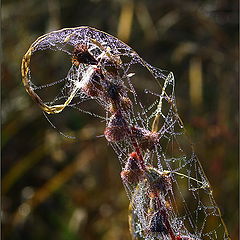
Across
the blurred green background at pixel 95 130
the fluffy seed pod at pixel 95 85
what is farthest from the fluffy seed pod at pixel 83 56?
the blurred green background at pixel 95 130

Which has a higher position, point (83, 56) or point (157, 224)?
point (83, 56)

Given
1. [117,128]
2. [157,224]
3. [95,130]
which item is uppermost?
[117,128]

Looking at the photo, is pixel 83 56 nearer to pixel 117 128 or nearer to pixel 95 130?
pixel 117 128

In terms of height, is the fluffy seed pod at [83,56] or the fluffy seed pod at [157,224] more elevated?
the fluffy seed pod at [83,56]

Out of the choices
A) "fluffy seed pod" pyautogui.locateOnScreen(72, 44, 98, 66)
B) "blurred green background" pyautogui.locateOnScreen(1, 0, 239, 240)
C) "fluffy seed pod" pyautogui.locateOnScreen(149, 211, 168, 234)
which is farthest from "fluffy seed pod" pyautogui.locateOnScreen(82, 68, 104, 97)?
"blurred green background" pyautogui.locateOnScreen(1, 0, 239, 240)

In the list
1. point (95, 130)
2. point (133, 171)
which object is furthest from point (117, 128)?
point (95, 130)

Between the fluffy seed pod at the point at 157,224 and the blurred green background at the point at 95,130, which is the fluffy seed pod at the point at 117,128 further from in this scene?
the blurred green background at the point at 95,130

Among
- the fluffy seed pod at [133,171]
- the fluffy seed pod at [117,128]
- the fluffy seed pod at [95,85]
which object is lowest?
the fluffy seed pod at [133,171]
